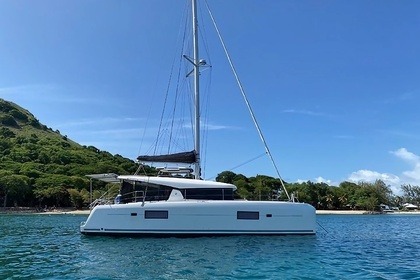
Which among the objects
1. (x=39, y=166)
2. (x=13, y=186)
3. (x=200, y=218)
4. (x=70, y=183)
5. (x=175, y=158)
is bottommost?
(x=200, y=218)

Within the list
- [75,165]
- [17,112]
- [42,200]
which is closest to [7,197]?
[42,200]

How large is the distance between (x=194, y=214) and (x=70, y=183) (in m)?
85.3

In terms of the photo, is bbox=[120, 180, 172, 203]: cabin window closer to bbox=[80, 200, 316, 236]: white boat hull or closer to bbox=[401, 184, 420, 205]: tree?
bbox=[80, 200, 316, 236]: white boat hull

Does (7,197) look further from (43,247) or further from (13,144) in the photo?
(43,247)

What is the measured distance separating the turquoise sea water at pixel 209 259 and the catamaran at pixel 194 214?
762 millimetres

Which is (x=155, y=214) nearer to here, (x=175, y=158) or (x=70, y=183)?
(x=175, y=158)

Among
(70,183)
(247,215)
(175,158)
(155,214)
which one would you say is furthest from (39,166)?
(247,215)

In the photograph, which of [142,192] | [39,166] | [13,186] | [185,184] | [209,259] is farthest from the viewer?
[39,166]

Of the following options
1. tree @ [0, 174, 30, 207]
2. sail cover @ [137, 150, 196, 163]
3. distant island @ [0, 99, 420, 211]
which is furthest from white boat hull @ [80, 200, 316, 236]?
tree @ [0, 174, 30, 207]

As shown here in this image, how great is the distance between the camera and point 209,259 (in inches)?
539

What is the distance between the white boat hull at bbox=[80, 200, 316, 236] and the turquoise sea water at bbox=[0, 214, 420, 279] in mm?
709

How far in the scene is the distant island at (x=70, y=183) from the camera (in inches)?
3489

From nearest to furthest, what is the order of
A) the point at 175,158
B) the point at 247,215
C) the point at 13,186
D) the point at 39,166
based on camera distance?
the point at 247,215 → the point at 175,158 → the point at 13,186 → the point at 39,166

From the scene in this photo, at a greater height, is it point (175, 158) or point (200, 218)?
point (175, 158)
